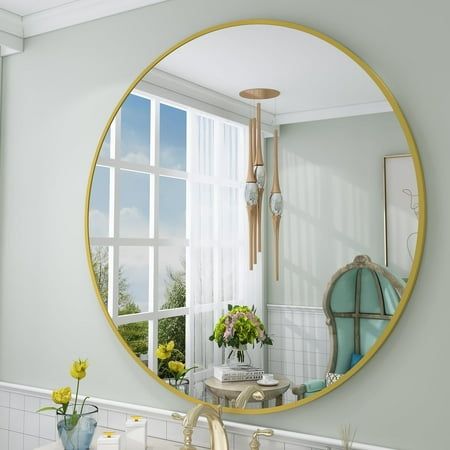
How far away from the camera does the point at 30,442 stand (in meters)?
2.45

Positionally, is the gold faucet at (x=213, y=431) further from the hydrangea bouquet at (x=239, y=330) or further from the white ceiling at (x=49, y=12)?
the white ceiling at (x=49, y=12)

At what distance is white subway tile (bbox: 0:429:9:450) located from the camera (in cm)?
253

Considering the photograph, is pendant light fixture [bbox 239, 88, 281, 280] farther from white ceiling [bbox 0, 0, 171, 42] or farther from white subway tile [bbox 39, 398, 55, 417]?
white subway tile [bbox 39, 398, 55, 417]

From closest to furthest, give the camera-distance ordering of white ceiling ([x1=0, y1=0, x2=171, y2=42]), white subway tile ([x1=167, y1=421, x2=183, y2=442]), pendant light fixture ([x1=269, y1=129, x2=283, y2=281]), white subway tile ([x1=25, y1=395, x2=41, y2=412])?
pendant light fixture ([x1=269, y1=129, x2=283, y2=281]) → white subway tile ([x1=167, y1=421, x2=183, y2=442]) → white ceiling ([x1=0, y1=0, x2=171, y2=42]) → white subway tile ([x1=25, y1=395, x2=41, y2=412])

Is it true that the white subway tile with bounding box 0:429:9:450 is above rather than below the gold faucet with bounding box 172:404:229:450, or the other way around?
below

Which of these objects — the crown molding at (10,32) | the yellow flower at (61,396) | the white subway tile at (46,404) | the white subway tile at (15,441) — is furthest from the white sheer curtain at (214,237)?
the crown molding at (10,32)

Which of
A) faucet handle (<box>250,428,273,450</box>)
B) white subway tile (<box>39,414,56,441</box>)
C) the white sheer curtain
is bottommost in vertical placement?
white subway tile (<box>39,414,56,441</box>)

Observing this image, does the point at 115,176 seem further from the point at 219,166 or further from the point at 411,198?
the point at 411,198

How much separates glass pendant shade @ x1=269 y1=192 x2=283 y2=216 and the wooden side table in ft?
1.77

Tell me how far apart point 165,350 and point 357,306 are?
0.74 m

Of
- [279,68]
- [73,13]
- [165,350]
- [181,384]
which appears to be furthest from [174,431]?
[73,13]

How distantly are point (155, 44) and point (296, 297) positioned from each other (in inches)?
44.6

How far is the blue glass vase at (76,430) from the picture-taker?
77.3 inches

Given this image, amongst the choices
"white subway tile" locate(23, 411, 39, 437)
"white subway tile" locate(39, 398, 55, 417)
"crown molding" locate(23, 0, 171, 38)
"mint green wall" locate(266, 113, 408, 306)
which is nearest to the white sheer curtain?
"mint green wall" locate(266, 113, 408, 306)
